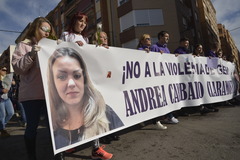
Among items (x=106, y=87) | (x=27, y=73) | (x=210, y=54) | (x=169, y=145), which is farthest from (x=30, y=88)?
(x=210, y=54)

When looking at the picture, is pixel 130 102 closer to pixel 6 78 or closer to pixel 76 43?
Answer: pixel 76 43

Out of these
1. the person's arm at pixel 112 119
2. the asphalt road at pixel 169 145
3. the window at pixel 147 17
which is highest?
the window at pixel 147 17

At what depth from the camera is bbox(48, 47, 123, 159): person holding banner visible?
1.70m

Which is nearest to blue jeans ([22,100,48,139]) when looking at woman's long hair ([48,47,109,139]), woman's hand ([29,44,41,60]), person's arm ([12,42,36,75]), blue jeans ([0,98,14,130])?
woman's long hair ([48,47,109,139])

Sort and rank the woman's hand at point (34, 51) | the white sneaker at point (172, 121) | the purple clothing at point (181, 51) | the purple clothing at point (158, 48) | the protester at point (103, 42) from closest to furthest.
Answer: the woman's hand at point (34, 51)
the protester at point (103, 42)
the white sneaker at point (172, 121)
the purple clothing at point (158, 48)
the purple clothing at point (181, 51)

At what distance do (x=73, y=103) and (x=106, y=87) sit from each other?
1.86 ft

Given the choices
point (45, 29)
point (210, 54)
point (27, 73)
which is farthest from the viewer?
point (210, 54)

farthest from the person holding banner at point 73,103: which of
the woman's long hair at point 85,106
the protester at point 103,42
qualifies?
the protester at point 103,42

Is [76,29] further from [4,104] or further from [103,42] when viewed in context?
[4,104]

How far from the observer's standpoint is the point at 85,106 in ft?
6.42

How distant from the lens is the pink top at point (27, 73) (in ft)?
5.46

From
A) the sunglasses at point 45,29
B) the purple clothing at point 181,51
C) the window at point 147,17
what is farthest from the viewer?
the window at point 147,17

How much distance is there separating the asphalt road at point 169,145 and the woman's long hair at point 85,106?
0.44 meters

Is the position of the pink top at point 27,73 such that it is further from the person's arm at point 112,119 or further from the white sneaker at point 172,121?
the white sneaker at point 172,121
